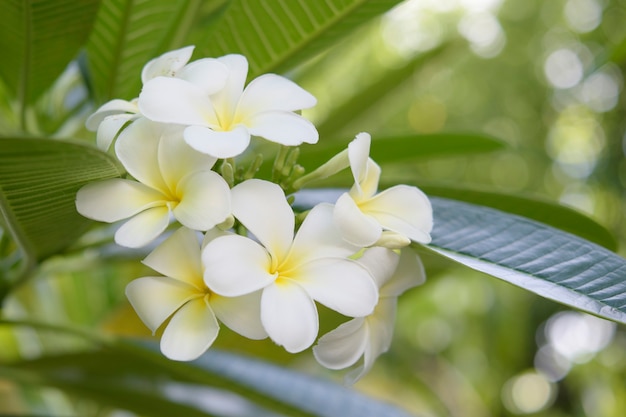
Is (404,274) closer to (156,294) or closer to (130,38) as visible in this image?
(156,294)

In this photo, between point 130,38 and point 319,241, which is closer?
point 319,241

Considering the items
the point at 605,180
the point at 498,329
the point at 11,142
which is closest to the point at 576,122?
the point at 605,180

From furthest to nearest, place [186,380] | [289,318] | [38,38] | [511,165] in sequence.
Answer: [511,165], [186,380], [38,38], [289,318]

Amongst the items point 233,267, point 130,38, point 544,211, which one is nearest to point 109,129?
point 233,267

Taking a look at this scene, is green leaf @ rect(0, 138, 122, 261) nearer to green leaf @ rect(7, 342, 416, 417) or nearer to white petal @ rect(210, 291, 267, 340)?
white petal @ rect(210, 291, 267, 340)

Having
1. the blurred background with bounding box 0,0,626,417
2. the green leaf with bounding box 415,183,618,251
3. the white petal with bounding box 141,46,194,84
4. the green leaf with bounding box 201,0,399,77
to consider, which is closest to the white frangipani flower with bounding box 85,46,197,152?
the white petal with bounding box 141,46,194,84

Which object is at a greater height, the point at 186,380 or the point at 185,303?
the point at 185,303

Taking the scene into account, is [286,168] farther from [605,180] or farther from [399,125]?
[399,125]
